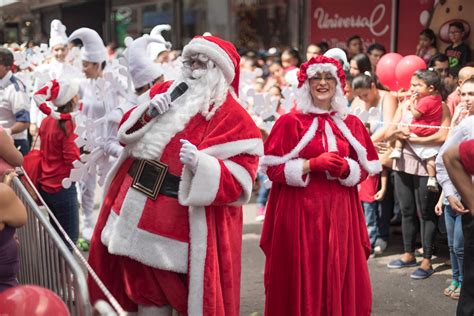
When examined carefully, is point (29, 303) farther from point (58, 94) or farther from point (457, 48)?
point (457, 48)

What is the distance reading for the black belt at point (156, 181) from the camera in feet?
11.8

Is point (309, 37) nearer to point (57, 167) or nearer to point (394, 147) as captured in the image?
point (394, 147)

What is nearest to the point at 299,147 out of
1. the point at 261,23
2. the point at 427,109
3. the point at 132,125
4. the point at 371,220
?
the point at 132,125

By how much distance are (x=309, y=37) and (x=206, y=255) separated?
9.27 m

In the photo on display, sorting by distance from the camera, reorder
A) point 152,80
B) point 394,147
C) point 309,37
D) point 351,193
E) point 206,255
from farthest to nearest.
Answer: point 309,37
point 394,147
point 152,80
point 351,193
point 206,255

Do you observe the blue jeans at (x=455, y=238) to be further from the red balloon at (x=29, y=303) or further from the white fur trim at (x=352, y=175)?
the red balloon at (x=29, y=303)

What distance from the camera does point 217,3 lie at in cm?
1541

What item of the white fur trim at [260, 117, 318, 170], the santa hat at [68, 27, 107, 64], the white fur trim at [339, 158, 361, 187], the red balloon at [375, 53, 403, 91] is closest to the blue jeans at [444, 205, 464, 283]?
the white fur trim at [339, 158, 361, 187]

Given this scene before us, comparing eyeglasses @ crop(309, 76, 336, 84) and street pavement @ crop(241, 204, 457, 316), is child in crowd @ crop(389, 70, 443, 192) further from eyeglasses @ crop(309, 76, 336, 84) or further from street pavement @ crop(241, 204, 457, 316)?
eyeglasses @ crop(309, 76, 336, 84)

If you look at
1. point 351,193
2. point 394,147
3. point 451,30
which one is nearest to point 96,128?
point 351,193

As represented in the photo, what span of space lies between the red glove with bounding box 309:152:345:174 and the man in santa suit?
0.52 metres

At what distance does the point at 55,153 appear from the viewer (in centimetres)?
562

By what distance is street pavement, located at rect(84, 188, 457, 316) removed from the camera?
5250 millimetres

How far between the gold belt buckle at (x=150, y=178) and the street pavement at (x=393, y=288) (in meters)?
1.93
